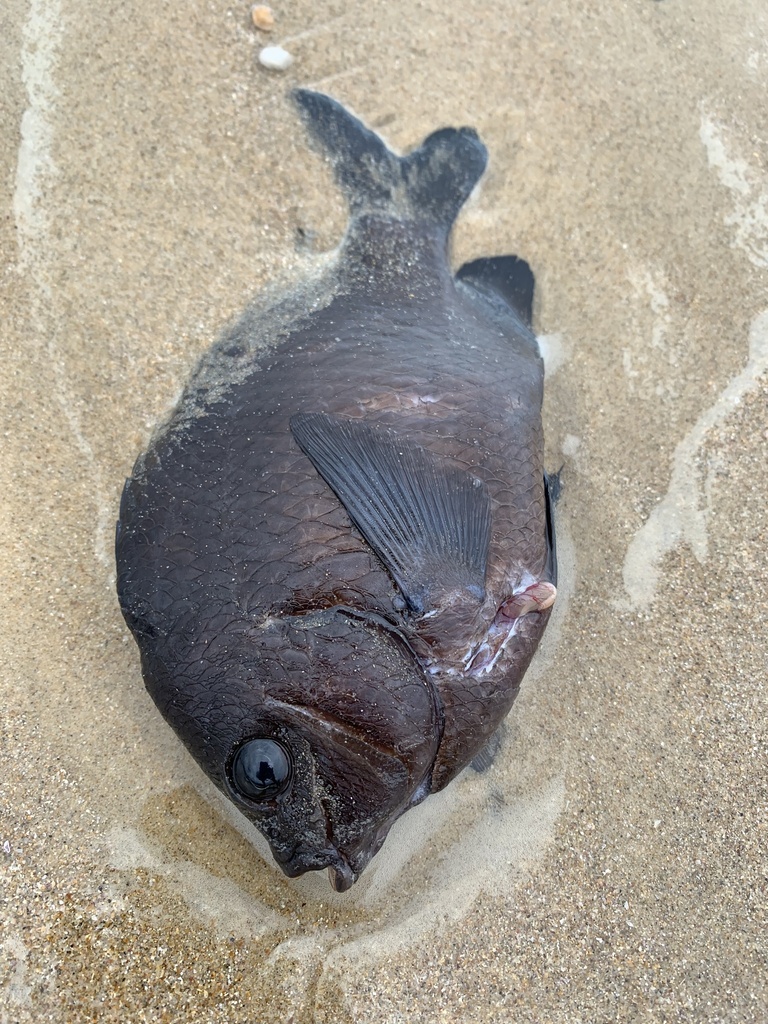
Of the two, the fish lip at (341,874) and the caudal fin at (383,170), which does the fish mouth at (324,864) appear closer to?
the fish lip at (341,874)

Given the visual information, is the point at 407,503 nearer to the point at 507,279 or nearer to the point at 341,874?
the point at 341,874

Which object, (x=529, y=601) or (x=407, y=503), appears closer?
(x=407, y=503)

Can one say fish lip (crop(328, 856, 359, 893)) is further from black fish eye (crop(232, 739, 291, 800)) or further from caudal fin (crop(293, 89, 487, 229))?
caudal fin (crop(293, 89, 487, 229))

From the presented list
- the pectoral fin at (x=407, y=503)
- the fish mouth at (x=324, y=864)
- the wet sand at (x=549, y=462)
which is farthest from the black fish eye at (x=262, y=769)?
the wet sand at (x=549, y=462)

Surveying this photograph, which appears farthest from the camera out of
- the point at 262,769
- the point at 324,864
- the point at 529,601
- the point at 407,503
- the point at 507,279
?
the point at 507,279

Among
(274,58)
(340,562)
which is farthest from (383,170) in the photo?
(340,562)

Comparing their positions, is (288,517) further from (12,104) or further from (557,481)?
(12,104)

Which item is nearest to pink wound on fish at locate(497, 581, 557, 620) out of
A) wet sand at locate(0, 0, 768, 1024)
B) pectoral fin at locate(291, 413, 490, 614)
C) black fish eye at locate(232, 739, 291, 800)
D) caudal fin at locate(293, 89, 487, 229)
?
pectoral fin at locate(291, 413, 490, 614)
